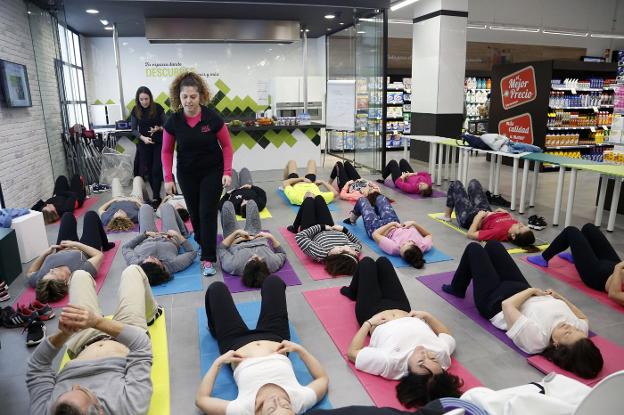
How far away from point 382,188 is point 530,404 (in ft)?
18.9

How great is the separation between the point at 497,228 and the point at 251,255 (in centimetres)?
258

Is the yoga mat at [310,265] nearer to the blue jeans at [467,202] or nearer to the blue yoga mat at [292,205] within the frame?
the blue yoga mat at [292,205]

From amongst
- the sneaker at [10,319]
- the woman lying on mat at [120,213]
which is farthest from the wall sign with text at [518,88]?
the sneaker at [10,319]

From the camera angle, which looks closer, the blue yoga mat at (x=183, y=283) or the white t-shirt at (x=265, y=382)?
the white t-shirt at (x=265, y=382)

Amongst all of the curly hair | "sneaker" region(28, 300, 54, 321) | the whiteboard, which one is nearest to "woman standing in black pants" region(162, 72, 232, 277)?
the curly hair

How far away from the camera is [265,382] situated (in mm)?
2061

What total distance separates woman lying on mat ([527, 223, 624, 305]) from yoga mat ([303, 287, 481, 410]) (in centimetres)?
159

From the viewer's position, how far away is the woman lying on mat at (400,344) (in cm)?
220

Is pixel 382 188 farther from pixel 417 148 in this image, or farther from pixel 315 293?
pixel 315 293

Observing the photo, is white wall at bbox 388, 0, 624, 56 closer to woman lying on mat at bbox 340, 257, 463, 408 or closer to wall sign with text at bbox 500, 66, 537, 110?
wall sign with text at bbox 500, 66, 537, 110

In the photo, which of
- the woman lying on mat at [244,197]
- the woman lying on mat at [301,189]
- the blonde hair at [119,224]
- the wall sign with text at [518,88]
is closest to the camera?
the blonde hair at [119,224]

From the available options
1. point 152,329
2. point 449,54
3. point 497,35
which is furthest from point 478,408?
point 497,35

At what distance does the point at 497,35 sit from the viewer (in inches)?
485

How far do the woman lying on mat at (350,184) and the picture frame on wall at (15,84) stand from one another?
4334 millimetres
